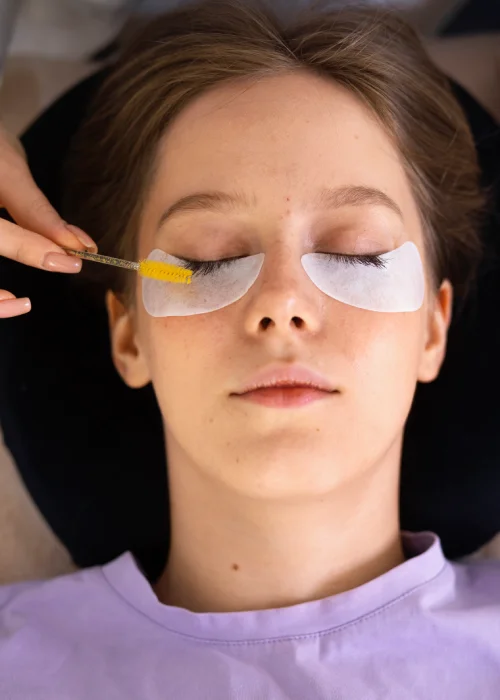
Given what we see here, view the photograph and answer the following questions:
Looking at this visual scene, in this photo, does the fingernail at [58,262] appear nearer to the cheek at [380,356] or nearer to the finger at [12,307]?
the finger at [12,307]

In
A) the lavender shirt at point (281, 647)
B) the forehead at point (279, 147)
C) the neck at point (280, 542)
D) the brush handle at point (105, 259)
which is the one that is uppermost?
the forehead at point (279, 147)

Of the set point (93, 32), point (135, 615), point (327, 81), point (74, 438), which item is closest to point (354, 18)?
point (327, 81)

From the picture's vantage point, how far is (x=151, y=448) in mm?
1600

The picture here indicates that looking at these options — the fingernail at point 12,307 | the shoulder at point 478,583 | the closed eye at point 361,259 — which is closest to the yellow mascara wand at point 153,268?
the fingernail at point 12,307

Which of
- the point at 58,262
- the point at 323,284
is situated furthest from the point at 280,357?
the point at 58,262

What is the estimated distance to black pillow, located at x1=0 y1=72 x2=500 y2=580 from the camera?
1539mm

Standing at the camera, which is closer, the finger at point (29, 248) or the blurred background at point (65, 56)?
the finger at point (29, 248)

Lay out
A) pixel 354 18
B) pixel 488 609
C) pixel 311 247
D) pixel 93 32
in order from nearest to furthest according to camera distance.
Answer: pixel 311 247 < pixel 488 609 < pixel 354 18 < pixel 93 32

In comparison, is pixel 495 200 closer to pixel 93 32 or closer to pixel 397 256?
pixel 397 256

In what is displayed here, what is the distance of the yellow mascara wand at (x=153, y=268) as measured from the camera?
1.18m

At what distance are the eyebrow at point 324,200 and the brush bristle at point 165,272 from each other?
9 cm

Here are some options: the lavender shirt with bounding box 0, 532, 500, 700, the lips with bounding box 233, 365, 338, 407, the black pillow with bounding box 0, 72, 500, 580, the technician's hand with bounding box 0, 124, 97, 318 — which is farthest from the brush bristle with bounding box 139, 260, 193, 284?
the lavender shirt with bounding box 0, 532, 500, 700

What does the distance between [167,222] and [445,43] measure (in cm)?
96

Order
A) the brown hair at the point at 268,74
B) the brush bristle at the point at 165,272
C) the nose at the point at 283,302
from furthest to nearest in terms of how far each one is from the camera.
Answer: the brown hair at the point at 268,74 → the brush bristle at the point at 165,272 → the nose at the point at 283,302
